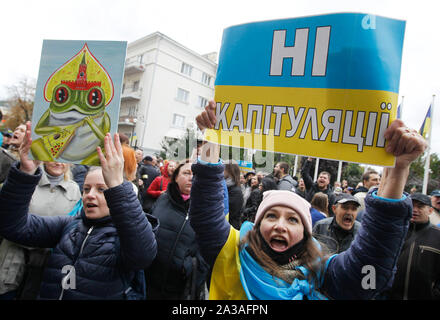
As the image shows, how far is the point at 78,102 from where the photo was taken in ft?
5.02

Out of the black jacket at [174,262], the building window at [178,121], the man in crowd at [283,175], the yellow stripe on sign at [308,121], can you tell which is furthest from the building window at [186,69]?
the yellow stripe on sign at [308,121]

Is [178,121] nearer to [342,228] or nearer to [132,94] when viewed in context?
[132,94]

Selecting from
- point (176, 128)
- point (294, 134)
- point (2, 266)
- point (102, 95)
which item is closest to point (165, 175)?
point (2, 266)

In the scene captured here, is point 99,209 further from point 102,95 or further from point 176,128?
point 176,128

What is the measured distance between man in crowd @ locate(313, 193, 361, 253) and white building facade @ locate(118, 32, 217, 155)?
74.6ft

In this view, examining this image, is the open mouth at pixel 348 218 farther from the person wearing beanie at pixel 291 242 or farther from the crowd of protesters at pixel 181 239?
the person wearing beanie at pixel 291 242

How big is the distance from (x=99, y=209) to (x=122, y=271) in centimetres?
40

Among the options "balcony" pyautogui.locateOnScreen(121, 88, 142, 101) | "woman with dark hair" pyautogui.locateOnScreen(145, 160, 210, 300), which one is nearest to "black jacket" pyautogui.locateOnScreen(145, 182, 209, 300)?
"woman with dark hair" pyautogui.locateOnScreen(145, 160, 210, 300)

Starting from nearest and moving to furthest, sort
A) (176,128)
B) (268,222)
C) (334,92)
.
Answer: (334,92), (268,222), (176,128)

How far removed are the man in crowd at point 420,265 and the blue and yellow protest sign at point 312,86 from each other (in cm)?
202

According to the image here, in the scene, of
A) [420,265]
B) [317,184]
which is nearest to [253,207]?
[317,184]

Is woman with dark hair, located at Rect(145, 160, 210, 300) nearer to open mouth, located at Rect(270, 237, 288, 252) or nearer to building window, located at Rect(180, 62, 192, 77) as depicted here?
open mouth, located at Rect(270, 237, 288, 252)
